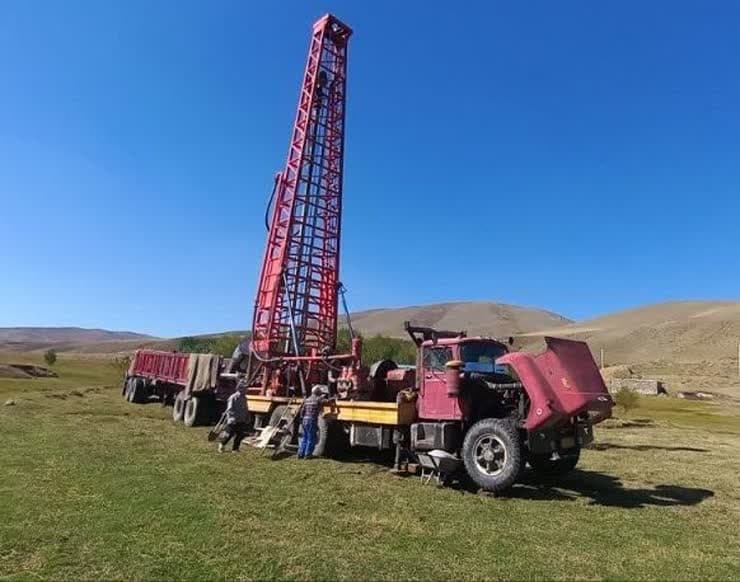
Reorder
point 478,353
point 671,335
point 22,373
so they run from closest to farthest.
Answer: point 478,353, point 22,373, point 671,335

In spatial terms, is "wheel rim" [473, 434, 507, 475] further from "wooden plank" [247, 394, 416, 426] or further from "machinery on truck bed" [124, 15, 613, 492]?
"wooden plank" [247, 394, 416, 426]

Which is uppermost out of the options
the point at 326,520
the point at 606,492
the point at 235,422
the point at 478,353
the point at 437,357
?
the point at 478,353

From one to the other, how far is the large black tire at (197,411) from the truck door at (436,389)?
9.29 meters

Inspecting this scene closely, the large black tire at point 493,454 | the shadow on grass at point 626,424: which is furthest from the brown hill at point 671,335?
the large black tire at point 493,454

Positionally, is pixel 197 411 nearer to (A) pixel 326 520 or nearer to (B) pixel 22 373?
(A) pixel 326 520

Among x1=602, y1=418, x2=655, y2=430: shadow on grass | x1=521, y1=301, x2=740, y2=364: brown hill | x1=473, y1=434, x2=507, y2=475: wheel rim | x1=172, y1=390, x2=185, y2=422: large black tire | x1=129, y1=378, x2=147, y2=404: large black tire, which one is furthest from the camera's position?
x1=521, y1=301, x2=740, y2=364: brown hill

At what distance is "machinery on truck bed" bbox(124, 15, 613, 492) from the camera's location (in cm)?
955

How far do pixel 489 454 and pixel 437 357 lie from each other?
2039 mm

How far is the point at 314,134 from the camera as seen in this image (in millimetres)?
20516

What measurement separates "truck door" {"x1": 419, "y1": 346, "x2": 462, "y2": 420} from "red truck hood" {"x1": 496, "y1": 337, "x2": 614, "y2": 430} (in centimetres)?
111

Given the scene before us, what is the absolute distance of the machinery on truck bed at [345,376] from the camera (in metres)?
9.55

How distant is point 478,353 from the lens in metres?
10.9

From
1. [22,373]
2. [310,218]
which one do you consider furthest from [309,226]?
[22,373]

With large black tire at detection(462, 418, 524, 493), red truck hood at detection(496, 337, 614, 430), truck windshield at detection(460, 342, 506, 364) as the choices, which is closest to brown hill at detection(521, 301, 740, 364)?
truck windshield at detection(460, 342, 506, 364)
